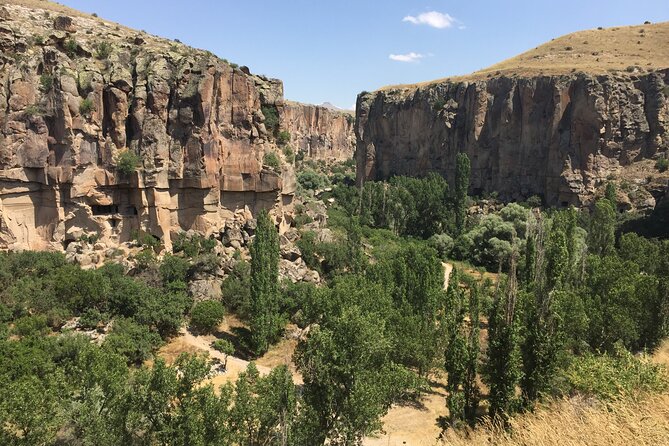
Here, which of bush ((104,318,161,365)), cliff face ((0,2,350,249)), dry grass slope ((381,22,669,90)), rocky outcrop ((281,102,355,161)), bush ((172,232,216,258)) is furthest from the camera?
rocky outcrop ((281,102,355,161))

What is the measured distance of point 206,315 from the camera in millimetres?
30484

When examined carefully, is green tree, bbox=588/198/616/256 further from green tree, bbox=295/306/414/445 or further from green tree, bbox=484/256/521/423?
green tree, bbox=295/306/414/445

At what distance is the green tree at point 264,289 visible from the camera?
29666 mm

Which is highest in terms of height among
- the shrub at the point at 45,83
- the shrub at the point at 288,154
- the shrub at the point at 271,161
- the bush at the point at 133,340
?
the shrub at the point at 45,83

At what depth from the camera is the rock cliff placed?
2547 inches

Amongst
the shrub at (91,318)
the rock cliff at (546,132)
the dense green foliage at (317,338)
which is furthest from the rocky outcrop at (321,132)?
the shrub at (91,318)

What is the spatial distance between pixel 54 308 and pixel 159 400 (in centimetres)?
1844

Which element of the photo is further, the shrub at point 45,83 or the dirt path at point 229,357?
the shrub at point 45,83

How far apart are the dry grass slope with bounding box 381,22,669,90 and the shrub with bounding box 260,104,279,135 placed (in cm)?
5247

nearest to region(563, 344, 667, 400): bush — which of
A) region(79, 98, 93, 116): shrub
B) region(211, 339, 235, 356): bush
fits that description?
region(211, 339, 235, 356): bush

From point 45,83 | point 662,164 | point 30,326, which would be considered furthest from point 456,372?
point 662,164

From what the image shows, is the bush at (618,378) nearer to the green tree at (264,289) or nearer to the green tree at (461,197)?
the green tree at (264,289)

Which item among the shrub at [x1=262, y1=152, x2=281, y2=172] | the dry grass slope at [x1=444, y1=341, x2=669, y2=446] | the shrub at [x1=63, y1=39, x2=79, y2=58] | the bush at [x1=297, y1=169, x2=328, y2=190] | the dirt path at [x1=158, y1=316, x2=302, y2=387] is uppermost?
the shrub at [x1=63, y1=39, x2=79, y2=58]

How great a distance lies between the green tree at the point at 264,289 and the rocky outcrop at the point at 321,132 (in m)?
89.9
